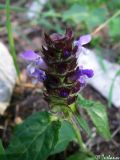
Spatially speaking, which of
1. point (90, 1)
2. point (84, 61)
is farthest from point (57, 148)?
point (90, 1)

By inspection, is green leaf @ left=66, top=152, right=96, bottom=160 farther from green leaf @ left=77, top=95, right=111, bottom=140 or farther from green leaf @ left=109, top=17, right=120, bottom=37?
green leaf @ left=109, top=17, right=120, bottom=37

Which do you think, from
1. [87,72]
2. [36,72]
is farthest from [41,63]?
[87,72]

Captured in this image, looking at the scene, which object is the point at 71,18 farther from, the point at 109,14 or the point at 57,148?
the point at 57,148

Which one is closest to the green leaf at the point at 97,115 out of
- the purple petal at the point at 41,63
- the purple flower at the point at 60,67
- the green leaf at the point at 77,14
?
the purple flower at the point at 60,67

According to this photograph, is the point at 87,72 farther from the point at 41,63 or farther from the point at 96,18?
the point at 96,18

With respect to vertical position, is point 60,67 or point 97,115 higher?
point 60,67

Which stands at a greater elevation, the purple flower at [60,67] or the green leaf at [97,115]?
the purple flower at [60,67]

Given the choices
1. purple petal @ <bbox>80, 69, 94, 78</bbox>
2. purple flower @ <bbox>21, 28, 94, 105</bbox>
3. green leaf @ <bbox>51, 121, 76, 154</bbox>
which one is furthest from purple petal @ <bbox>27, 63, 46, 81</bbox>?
green leaf @ <bbox>51, 121, 76, 154</bbox>

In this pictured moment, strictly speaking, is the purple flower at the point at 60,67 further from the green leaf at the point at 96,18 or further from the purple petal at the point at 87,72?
the green leaf at the point at 96,18
